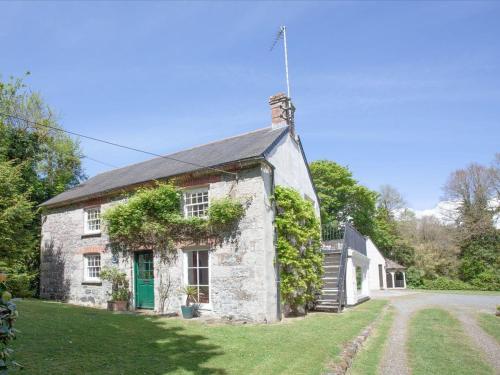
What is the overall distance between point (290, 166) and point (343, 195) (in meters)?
26.5

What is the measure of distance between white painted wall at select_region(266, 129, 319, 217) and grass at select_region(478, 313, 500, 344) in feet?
26.5

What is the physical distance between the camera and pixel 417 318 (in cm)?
1425

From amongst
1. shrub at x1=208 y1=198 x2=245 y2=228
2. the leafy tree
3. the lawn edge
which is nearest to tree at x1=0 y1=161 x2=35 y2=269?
shrub at x1=208 y1=198 x2=245 y2=228

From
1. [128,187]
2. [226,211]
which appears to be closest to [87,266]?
[128,187]

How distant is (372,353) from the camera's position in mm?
8555

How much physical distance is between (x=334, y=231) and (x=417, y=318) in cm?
964

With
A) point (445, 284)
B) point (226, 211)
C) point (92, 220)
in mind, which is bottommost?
point (445, 284)

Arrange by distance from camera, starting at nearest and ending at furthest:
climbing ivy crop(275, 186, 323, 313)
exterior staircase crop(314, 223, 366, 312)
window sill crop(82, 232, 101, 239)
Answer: climbing ivy crop(275, 186, 323, 313)
exterior staircase crop(314, 223, 366, 312)
window sill crop(82, 232, 101, 239)

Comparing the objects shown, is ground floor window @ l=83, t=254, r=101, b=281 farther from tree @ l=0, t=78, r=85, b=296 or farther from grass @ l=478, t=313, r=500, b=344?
grass @ l=478, t=313, r=500, b=344

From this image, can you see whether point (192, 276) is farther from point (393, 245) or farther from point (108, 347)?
point (393, 245)

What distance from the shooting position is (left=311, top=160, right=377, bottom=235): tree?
40.5m

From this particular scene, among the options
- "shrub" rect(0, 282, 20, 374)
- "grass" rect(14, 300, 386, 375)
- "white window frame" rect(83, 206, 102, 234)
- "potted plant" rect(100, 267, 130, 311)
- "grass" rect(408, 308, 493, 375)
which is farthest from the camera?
"white window frame" rect(83, 206, 102, 234)

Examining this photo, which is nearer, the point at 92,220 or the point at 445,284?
the point at 92,220

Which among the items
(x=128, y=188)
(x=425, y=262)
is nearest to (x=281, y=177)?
(x=128, y=188)
